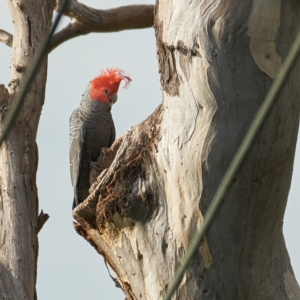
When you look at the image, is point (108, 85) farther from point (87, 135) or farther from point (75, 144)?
point (75, 144)

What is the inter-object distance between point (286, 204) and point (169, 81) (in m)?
0.83

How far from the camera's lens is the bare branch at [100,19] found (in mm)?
5281

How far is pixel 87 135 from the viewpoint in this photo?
5.61 meters

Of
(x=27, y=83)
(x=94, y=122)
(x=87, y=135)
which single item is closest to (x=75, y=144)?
(x=87, y=135)

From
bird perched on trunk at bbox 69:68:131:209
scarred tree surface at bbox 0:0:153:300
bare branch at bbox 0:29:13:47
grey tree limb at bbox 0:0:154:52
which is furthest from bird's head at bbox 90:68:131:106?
scarred tree surface at bbox 0:0:153:300

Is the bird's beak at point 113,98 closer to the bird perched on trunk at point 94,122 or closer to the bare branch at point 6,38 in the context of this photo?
the bird perched on trunk at point 94,122

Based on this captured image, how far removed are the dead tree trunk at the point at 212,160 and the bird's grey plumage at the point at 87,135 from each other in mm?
2303

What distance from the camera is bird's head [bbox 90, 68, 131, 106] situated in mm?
5672

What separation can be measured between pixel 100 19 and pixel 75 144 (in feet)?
3.82

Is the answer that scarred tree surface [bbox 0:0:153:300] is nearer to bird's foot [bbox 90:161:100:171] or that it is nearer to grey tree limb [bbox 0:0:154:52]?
grey tree limb [bbox 0:0:154:52]

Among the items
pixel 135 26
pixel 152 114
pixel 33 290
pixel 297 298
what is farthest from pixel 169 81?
pixel 135 26

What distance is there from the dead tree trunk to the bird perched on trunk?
2387mm

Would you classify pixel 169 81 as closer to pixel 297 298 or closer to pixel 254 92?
pixel 254 92

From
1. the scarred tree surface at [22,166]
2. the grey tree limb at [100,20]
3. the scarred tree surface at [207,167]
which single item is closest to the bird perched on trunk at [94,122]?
the grey tree limb at [100,20]
